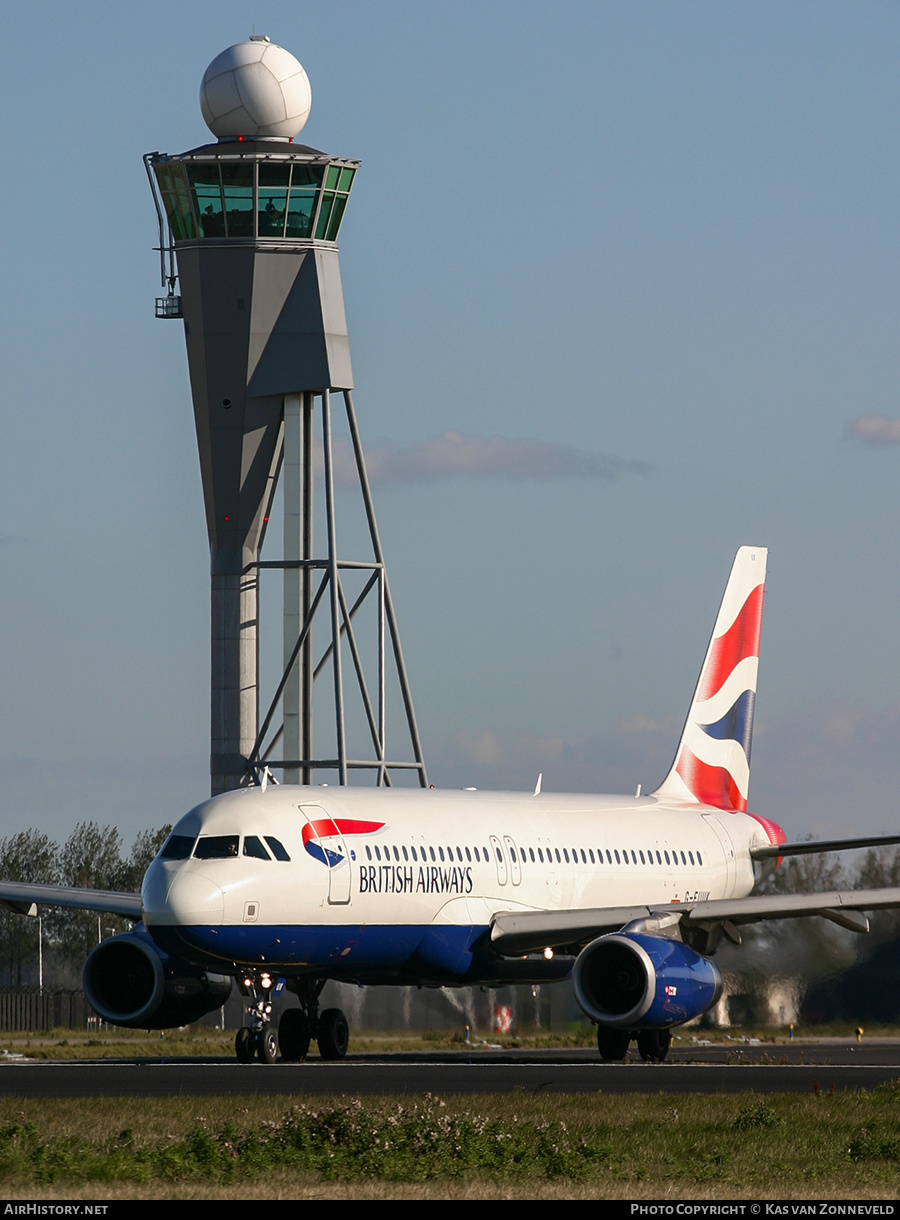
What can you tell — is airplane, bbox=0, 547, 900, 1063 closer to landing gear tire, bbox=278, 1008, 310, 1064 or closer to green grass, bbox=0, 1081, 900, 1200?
landing gear tire, bbox=278, 1008, 310, 1064

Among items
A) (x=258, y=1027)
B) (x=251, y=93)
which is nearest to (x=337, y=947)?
(x=258, y=1027)

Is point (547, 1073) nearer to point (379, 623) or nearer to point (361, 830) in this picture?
point (361, 830)

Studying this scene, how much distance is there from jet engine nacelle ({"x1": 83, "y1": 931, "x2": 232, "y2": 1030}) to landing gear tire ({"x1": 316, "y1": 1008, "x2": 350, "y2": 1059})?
67.0 inches

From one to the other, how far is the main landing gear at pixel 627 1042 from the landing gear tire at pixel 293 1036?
4536mm

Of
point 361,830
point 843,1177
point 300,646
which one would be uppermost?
point 300,646

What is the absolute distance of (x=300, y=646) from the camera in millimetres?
54062

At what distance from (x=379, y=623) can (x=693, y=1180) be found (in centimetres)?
4047

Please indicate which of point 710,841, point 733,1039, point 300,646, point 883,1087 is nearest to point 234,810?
point 883,1087

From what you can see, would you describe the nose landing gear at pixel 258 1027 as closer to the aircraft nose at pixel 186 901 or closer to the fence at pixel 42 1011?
the aircraft nose at pixel 186 901

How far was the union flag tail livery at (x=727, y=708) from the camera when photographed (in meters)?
42.7

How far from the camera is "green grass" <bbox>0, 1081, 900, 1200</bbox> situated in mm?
13969

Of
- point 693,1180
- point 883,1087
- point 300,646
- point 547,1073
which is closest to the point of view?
point 693,1180

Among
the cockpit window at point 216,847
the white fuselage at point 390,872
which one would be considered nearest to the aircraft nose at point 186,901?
the white fuselage at point 390,872

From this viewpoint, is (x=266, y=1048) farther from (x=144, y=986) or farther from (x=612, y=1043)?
(x=612, y=1043)
